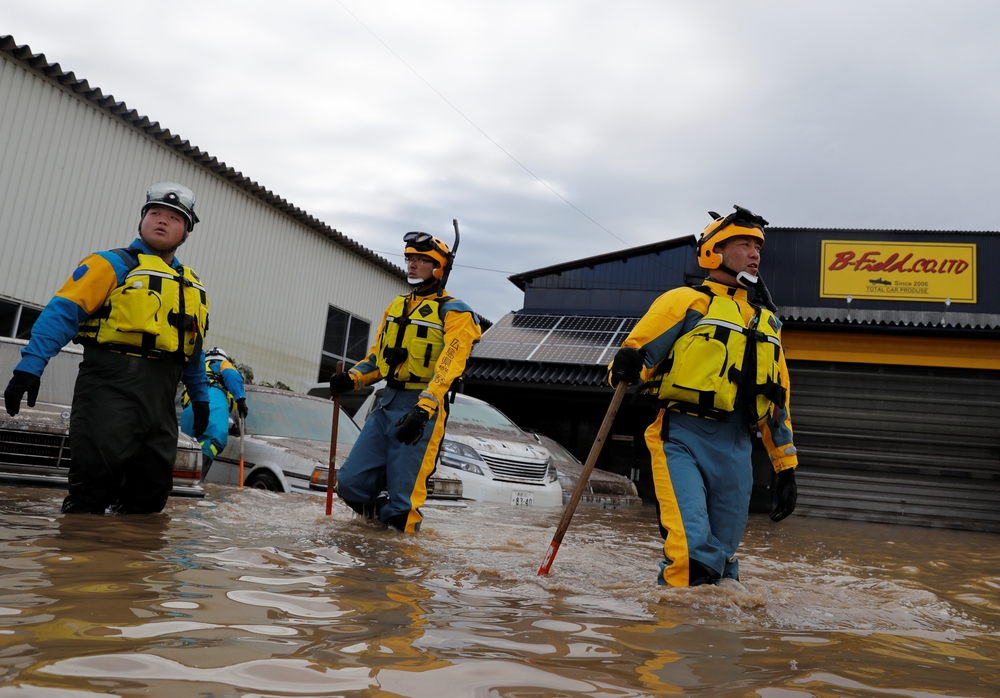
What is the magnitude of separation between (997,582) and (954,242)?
1210cm

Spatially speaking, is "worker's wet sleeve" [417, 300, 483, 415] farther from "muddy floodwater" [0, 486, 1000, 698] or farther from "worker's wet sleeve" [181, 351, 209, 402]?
"worker's wet sleeve" [181, 351, 209, 402]

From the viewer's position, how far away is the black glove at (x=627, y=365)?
12.2 ft

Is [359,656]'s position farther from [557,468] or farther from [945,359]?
[945,359]

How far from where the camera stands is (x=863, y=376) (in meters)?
13.3

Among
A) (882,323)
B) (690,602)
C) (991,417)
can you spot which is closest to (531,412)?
(882,323)

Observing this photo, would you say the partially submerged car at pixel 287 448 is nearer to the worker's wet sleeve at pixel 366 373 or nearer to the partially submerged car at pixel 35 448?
the worker's wet sleeve at pixel 366 373

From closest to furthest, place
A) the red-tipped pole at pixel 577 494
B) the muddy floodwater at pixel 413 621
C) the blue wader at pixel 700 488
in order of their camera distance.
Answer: the muddy floodwater at pixel 413 621
the blue wader at pixel 700 488
the red-tipped pole at pixel 577 494

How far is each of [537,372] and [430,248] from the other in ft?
29.5

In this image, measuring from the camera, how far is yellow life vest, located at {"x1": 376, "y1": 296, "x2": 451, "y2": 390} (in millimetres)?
5055

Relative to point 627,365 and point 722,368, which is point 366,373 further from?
point 722,368

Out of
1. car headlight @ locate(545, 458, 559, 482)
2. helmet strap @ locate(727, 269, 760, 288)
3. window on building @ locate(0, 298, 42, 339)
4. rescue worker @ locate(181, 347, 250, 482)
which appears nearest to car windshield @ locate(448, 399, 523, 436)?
car headlight @ locate(545, 458, 559, 482)

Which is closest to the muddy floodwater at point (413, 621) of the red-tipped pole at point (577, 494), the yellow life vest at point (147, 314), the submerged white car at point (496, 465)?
the red-tipped pole at point (577, 494)

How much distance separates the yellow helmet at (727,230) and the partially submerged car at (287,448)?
140 inches

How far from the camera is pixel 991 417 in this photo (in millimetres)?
12656
